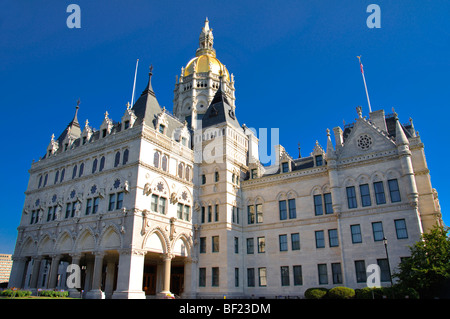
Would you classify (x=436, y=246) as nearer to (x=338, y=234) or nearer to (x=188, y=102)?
(x=338, y=234)

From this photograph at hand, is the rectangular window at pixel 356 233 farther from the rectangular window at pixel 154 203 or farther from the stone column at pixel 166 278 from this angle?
the rectangular window at pixel 154 203

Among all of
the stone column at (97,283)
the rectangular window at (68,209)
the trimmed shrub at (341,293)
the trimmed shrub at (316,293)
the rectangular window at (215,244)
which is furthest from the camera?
the rectangular window at (68,209)

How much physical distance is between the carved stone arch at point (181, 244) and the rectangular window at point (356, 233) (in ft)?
62.7

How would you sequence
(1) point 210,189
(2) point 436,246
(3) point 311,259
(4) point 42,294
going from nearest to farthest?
1. (2) point 436,246
2. (4) point 42,294
3. (3) point 311,259
4. (1) point 210,189

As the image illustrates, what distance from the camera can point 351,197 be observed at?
37.7 meters

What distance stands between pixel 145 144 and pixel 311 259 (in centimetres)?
2312

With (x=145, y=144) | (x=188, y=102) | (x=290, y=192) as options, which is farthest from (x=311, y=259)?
(x=188, y=102)

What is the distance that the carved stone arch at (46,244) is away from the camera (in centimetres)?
4177

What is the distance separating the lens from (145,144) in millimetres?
38719

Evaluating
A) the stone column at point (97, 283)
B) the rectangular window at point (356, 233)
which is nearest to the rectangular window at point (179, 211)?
the stone column at point (97, 283)

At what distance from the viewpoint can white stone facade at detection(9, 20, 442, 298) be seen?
115ft

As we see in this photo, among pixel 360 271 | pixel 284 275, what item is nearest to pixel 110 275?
pixel 284 275

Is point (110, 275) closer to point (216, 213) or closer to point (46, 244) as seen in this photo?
point (46, 244)

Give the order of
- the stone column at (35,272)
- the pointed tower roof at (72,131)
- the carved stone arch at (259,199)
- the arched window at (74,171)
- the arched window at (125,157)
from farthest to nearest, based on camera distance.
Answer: the pointed tower roof at (72,131) < the carved stone arch at (259,199) < the arched window at (74,171) < the stone column at (35,272) < the arched window at (125,157)
